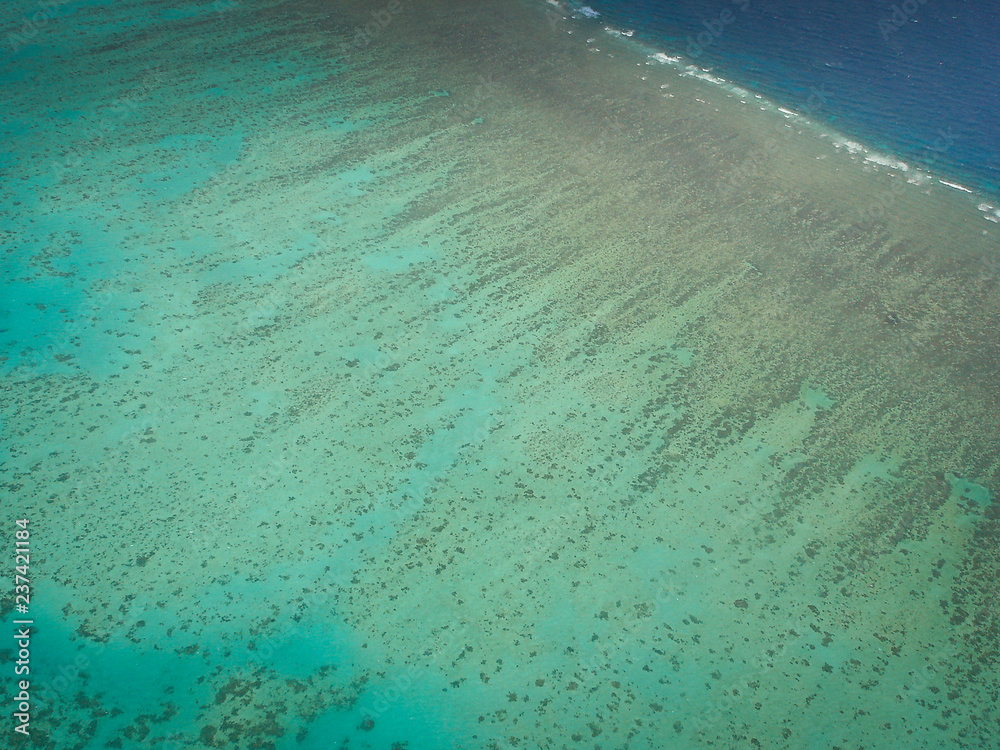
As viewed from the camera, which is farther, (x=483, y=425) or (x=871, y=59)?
(x=871, y=59)

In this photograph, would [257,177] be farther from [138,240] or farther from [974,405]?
[974,405]

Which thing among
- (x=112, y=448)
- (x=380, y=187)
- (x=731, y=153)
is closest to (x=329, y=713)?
(x=112, y=448)

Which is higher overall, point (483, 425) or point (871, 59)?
point (871, 59)

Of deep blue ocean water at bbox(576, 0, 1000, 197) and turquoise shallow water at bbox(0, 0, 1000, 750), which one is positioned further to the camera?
deep blue ocean water at bbox(576, 0, 1000, 197)

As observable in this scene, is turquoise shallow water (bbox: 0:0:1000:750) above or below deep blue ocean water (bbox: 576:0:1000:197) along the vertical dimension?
below

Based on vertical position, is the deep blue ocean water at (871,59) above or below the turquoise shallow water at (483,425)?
above
